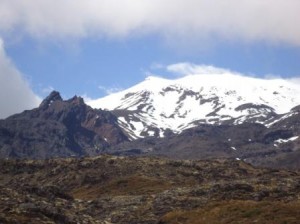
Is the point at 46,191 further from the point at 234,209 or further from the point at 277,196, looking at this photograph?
the point at 277,196

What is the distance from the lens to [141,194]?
3275 inches

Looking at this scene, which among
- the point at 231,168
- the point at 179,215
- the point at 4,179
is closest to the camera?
the point at 179,215

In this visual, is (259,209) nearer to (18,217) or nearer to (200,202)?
(200,202)

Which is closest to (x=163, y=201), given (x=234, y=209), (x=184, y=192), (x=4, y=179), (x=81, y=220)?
(x=184, y=192)

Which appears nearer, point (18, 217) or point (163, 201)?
point (18, 217)

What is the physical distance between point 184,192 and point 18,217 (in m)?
33.9

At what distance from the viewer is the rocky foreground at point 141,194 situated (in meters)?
41.5

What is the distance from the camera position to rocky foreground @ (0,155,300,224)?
41500mm

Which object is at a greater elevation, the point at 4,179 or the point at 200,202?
the point at 4,179

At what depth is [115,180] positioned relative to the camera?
4257 inches

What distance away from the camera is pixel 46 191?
54.8 meters

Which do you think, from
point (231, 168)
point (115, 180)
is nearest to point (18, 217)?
point (115, 180)

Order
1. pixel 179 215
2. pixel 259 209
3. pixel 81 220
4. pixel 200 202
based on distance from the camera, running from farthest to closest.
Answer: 1. pixel 200 202
2. pixel 179 215
3. pixel 259 209
4. pixel 81 220

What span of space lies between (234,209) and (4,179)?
256ft
